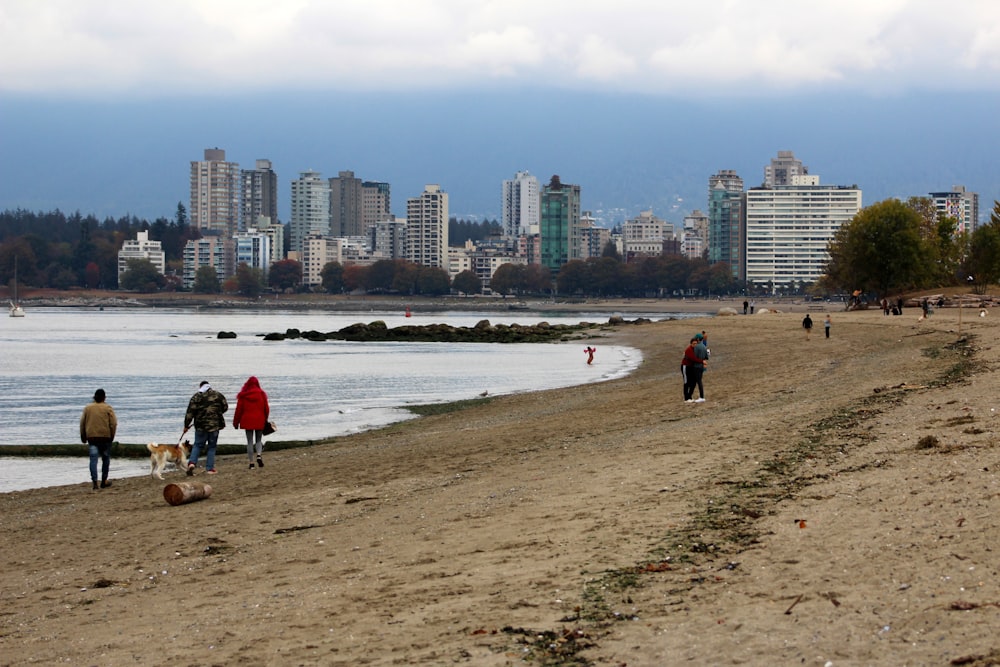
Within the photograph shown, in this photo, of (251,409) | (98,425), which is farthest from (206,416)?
(98,425)

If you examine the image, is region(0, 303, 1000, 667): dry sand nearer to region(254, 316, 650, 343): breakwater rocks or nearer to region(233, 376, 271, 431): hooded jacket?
region(233, 376, 271, 431): hooded jacket

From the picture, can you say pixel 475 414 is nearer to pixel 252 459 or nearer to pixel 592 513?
pixel 252 459

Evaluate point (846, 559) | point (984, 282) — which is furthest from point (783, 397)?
point (984, 282)

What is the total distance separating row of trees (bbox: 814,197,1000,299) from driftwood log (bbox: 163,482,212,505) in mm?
86466

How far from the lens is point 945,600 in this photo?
856cm

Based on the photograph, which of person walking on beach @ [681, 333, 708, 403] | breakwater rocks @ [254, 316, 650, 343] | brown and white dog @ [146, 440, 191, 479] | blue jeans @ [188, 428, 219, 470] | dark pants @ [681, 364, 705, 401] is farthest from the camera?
breakwater rocks @ [254, 316, 650, 343]

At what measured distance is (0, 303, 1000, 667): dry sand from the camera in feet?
28.6

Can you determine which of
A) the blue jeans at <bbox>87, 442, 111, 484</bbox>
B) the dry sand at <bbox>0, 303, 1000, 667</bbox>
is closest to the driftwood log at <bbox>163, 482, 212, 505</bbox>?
the dry sand at <bbox>0, 303, 1000, 667</bbox>

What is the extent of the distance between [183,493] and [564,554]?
850 cm

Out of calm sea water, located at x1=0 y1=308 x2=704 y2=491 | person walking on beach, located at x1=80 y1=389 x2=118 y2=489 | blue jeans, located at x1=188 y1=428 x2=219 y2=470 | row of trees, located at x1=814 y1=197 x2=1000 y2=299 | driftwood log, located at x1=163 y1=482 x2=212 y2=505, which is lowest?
calm sea water, located at x1=0 y1=308 x2=704 y2=491

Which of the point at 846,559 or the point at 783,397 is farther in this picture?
the point at 783,397

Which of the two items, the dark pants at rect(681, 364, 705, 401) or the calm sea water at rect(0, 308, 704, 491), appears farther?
the calm sea water at rect(0, 308, 704, 491)

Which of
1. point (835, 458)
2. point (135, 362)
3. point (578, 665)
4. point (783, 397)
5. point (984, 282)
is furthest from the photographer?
point (984, 282)

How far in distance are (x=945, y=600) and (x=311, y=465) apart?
15.1m
